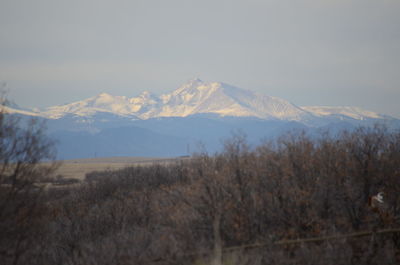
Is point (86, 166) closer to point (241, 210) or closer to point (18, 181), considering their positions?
point (241, 210)

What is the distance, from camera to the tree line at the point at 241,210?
42.4 feet

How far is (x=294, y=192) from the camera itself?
18188mm

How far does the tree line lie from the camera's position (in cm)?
1293

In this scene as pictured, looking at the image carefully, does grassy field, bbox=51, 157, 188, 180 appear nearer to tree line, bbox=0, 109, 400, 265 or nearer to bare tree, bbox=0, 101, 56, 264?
tree line, bbox=0, 109, 400, 265

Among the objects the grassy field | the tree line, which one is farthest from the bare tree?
the grassy field

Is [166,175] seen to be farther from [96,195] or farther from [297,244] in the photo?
[297,244]

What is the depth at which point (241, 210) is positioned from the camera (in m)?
17.8

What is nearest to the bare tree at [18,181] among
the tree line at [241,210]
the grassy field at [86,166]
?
the tree line at [241,210]

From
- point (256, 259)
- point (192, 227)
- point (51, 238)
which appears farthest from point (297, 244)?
point (51, 238)

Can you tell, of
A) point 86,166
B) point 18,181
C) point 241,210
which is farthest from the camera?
point 86,166

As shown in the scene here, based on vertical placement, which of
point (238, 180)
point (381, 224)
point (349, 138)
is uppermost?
point (349, 138)

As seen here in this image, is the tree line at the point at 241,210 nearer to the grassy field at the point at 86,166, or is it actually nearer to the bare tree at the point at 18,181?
the bare tree at the point at 18,181

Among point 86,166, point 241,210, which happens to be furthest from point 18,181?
point 86,166

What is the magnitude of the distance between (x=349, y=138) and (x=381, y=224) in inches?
238
